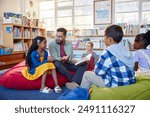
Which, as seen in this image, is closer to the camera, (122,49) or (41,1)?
(122,49)

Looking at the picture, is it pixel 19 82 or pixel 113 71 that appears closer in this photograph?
pixel 113 71

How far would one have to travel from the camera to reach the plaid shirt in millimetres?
2020

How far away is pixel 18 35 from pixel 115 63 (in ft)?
11.9

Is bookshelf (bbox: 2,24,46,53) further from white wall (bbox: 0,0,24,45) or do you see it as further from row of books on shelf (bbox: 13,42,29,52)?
white wall (bbox: 0,0,24,45)

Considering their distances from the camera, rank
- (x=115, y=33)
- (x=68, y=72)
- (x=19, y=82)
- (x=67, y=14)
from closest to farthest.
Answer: (x=115, y=33) < (x=19, y=82) < (x=68, y=72) < (x=67, y=14)

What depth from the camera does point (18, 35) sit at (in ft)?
16.8

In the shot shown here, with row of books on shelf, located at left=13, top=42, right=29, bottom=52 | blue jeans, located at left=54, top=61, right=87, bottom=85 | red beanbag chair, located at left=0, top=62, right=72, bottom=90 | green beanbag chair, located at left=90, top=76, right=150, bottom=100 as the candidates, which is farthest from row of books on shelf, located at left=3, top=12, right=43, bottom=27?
green beanbag chair, located at left=90, top=76, right=150, bottom=100

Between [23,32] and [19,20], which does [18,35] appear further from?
[19,20]

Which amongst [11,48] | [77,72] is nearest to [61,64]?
[77,72]

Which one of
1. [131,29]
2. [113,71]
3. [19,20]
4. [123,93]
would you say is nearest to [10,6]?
[19,20]

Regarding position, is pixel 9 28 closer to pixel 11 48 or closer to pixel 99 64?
pixel 11 48

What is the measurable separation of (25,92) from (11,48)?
2.05 m

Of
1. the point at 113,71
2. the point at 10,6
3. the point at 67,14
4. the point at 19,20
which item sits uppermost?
the point at 10,6

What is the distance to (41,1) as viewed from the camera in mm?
6258
